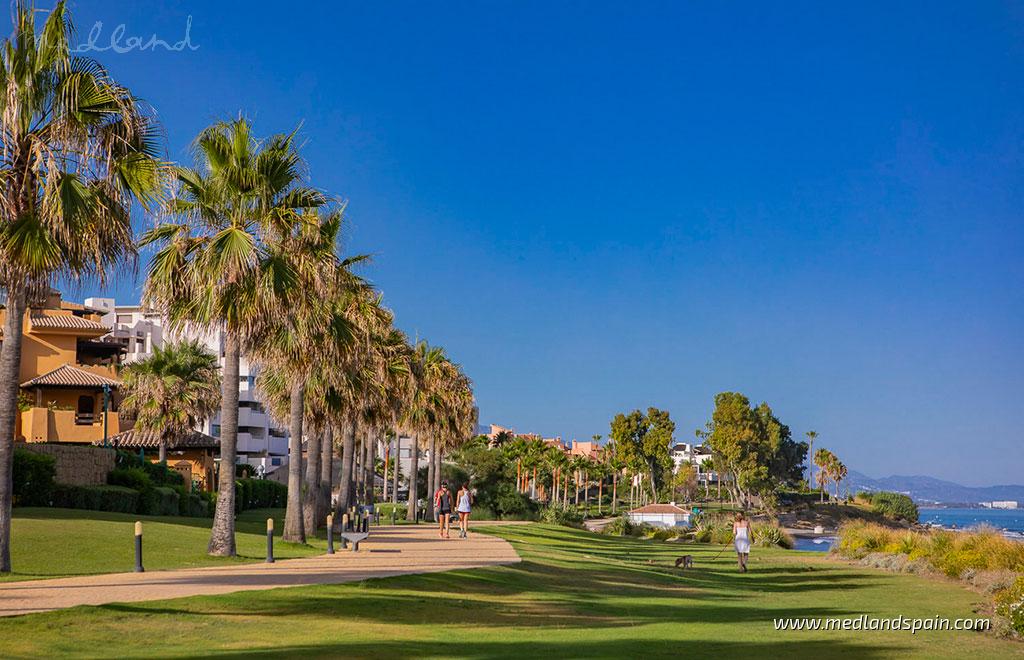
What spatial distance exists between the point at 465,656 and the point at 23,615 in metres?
5.49

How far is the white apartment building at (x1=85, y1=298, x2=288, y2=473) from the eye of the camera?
306 feet

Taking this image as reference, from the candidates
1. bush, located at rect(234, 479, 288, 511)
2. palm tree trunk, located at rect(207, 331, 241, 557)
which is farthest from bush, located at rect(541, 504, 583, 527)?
palm tree trunk, located at rect(207, 331, 241, 557)

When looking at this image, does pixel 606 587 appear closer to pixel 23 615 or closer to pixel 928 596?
pixel 928 596

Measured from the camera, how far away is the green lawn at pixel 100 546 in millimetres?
19369

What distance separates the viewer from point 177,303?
23.8m

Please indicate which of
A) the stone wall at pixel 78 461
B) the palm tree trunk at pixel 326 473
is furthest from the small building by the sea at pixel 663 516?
the stone wall at pixel 78 461

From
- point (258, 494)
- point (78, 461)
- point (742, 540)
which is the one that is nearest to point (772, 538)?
point (742, 540)

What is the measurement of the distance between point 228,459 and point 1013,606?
54.2ft

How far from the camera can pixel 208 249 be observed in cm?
2266

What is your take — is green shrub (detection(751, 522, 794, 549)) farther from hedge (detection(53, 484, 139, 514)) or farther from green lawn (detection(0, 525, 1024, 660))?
hedge (detection(53, 484, 139, 514))

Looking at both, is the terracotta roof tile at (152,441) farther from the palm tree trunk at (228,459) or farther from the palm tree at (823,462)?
the palm tree at (823,462)

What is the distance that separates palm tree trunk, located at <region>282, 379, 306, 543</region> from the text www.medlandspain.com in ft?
50.1

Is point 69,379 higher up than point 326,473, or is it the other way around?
point 69,379

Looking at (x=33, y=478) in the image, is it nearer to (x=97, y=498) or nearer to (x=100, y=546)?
(x=97, y=498)
